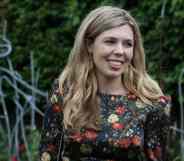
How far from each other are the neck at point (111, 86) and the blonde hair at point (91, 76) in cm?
2

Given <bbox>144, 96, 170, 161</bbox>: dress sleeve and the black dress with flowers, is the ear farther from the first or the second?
<bbox>144, 96, 170, 161</bbox>: dress sleeve

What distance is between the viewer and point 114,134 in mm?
3369

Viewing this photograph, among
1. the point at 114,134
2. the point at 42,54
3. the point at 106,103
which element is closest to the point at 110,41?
the point at 106,103

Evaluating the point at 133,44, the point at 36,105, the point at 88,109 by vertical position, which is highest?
the point at 133,44

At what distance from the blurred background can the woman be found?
182cm

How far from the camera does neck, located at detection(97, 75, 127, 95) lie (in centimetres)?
349

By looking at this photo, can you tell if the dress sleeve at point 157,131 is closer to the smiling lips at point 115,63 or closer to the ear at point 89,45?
the smiling lips at point 115,63

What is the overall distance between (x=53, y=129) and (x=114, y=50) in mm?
495

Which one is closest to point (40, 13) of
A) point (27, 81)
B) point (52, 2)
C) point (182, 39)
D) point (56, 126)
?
point (52, 2)

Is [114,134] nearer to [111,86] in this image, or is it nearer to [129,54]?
[111,86]

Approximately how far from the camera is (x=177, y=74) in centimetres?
527

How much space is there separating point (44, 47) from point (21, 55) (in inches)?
10.9

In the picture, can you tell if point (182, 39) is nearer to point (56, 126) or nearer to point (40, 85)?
point (40, 85)

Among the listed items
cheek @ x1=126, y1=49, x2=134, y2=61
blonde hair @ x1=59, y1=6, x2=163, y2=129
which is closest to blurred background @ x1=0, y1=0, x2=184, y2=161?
blonde hair @ x1=59, y1=6, x2=163, y2=129
